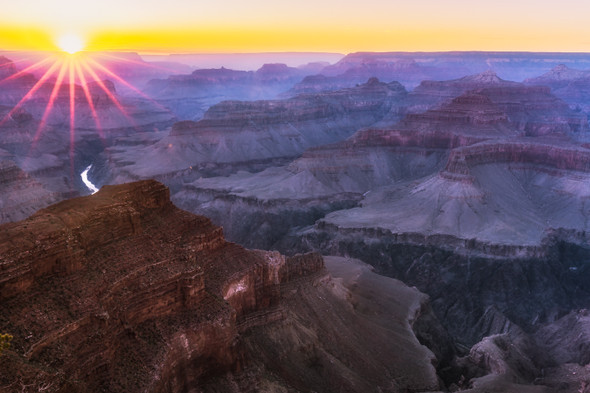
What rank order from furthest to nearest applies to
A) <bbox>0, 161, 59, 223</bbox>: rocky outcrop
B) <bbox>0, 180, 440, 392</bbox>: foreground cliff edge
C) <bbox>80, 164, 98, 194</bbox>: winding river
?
<bbox>80, 164, 98, 194</bbox>: winding river < <bbox>0, 161, 59, 223</bbox>: rocky outcrop < <bbox>0, 180, 440, 392</bbox>: foreground cliff edge

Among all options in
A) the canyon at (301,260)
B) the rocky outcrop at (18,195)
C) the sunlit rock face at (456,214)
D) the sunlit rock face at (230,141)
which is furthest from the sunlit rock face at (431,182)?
the rocky outcrop at (18,195)

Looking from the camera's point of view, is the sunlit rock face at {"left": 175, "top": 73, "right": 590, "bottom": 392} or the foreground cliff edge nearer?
the foreground cliff edge

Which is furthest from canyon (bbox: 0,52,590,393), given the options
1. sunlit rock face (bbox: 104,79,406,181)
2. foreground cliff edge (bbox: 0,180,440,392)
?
sunlit rock face (bbox: 104,79,406,181)

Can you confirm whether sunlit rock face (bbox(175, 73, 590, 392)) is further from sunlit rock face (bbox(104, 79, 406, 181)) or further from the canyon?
sunlit rock face (bbox(104, 79, 406, 181))

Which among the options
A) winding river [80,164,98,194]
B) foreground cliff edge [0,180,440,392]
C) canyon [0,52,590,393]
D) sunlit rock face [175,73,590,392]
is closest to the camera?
foreground cliff edge [0,180,440,392]

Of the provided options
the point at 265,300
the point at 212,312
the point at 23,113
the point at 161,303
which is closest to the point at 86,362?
the point at 161,303

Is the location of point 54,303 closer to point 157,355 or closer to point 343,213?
point 157,355
